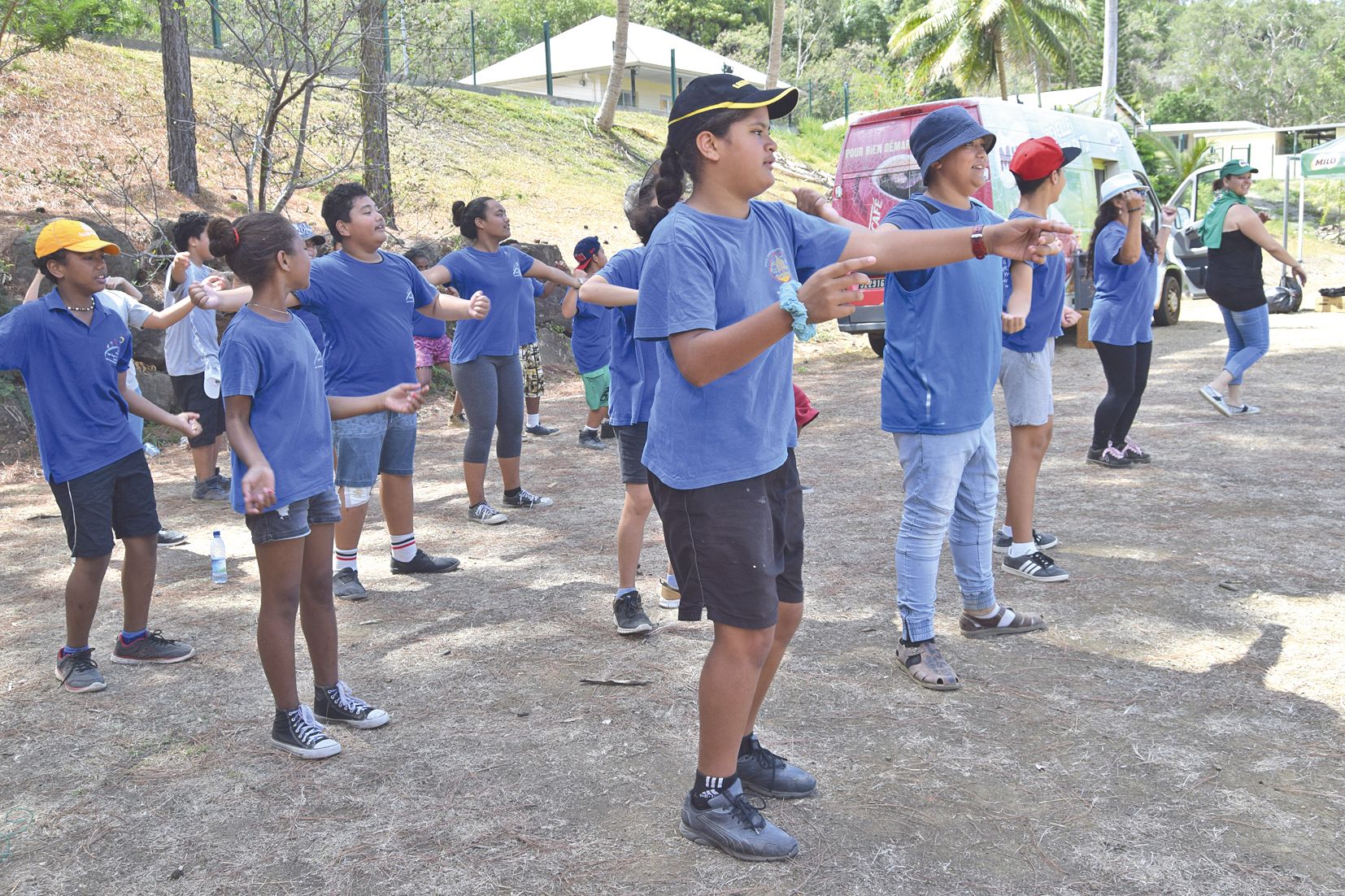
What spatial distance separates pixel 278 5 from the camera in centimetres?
1092

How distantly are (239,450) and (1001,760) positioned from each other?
259 cm

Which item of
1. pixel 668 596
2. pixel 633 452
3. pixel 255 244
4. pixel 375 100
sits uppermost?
pixel 375 100

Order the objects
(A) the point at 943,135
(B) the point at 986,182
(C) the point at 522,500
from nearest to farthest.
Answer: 1. (A) the point at 943,135
2. (C) the point at 522,500
3. (B) the point at 986,182

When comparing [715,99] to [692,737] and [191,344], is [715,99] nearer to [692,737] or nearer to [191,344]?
[692,737]

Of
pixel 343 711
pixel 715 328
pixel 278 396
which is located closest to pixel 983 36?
pixel 278 396

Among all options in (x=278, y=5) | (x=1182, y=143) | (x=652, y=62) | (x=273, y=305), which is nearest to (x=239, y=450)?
(x=273, y=305)

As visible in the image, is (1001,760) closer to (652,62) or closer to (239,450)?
(239,450)

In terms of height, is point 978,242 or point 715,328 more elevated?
point 978,242

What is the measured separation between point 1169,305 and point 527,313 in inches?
475

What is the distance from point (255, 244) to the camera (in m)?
3.67

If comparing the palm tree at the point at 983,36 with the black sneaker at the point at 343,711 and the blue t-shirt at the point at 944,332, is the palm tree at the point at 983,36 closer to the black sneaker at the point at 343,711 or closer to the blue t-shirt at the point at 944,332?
the blue t-shirt at the point at 944,332

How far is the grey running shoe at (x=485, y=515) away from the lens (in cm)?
696

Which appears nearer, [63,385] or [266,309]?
[266,309]

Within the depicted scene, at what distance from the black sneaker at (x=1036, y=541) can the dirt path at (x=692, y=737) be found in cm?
12
